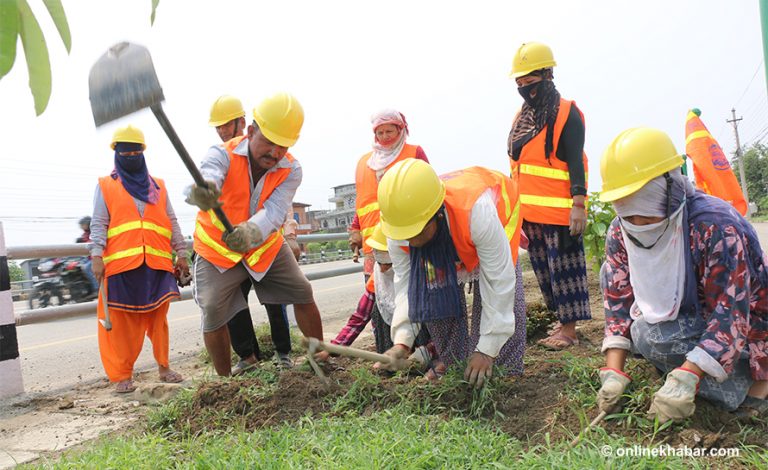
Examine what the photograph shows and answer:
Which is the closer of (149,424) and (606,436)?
(606,436)

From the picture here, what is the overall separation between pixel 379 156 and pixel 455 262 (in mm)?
1363

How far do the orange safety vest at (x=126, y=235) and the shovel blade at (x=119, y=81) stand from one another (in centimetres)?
230

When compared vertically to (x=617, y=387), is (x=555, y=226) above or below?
above

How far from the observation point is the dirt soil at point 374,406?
103 inches

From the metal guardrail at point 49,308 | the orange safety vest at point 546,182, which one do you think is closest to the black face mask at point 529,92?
the orange safety vest at point 546,182

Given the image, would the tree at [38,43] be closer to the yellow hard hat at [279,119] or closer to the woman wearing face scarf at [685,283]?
the woman wearing face scarf at [685,283]

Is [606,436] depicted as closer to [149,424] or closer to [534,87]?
[149,424]

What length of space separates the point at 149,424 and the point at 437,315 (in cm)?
158

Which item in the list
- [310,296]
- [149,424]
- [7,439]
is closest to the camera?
[149,424]

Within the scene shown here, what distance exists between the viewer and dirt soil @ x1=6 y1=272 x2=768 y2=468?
2.60 meters

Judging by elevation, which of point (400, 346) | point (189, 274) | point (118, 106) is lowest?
point (400, 346)

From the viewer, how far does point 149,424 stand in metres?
3.22

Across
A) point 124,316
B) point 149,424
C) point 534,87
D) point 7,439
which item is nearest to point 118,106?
point 149,424

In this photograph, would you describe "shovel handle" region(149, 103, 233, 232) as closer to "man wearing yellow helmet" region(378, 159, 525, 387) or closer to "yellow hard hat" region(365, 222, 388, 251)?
"man wearing yellow helmet" region(378, 159, 525, 387)
